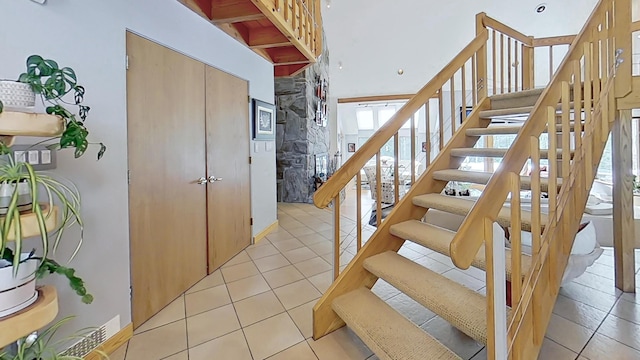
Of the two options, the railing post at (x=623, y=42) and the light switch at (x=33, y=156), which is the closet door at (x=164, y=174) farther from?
the railing post at (x=623, y=42)

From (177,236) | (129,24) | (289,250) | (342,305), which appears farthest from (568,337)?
(129,24)

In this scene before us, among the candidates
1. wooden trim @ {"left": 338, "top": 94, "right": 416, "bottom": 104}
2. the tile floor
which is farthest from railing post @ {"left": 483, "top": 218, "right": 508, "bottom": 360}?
wooden trim @ {"left": 338, "top": 94, "right": 416, "bottom": 104}

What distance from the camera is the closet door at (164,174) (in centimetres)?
205

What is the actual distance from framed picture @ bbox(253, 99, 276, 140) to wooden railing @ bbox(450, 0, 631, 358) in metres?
2.76

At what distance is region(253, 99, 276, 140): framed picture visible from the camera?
3656 mm

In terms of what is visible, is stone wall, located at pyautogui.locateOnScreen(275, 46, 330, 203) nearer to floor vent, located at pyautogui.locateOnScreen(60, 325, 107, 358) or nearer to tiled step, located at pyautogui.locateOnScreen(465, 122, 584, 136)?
tiled step, located at pyautogui.locateOnScreen(465, 122, 584, 136)

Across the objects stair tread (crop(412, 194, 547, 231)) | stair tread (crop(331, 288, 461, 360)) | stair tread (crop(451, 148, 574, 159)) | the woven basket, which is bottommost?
stair tread (crop(331, 288, 461, 360))

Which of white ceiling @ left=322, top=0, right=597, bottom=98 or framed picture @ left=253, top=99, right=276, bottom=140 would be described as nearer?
framed picture @ left=253, top=99, right=276, bottom=140

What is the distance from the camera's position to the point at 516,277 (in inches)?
52.4

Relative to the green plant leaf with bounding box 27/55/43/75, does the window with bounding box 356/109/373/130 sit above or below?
above

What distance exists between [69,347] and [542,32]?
354 inches

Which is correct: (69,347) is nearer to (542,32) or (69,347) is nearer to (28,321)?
(28,321)

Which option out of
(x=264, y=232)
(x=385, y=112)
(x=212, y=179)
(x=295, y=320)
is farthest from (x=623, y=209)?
(x=385, y=112)

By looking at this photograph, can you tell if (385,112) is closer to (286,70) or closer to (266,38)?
(286,70)
